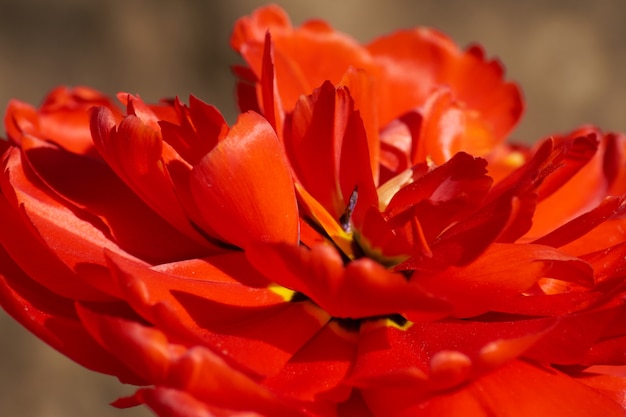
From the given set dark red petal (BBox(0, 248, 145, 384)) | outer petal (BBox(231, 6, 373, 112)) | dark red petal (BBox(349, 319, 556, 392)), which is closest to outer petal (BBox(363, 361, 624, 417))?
dark red petal (BBox(349, 319, 556, 392))

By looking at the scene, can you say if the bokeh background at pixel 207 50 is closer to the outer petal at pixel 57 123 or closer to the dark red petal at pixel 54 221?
the outer petal at pixel 57 123

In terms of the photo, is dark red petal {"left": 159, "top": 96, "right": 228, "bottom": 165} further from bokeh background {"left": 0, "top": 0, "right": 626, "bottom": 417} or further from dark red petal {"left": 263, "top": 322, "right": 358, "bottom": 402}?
bokeh background {"left": 0, "top": 0, "right": 626, "bottom": 417}

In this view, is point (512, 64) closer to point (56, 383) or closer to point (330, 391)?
point (56, 383)

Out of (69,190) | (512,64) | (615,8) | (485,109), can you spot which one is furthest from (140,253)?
(615,8)

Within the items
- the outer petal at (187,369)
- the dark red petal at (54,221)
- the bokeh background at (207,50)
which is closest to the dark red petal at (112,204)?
the dark red petal at (54,221)

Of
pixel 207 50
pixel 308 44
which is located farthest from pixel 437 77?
pixel 207 50

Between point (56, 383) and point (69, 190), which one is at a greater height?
point (69, 190)

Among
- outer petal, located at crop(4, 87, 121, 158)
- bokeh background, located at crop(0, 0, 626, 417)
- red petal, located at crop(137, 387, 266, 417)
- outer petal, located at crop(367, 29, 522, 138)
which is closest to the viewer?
red petal, located at crop(137, 387, 266, 417)

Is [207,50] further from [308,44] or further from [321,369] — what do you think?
[321,369]
